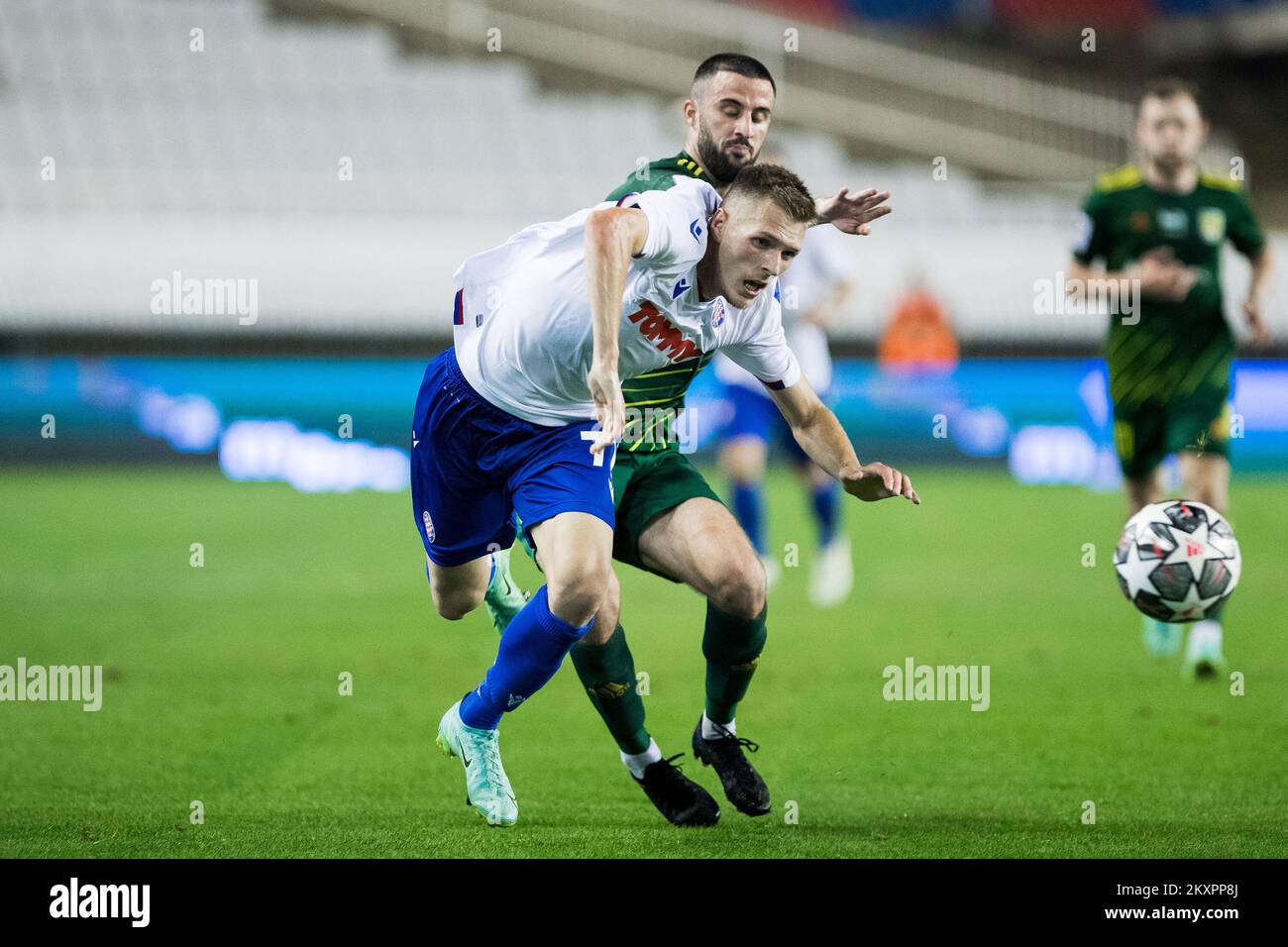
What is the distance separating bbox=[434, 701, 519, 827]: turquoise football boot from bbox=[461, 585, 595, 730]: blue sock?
0.05 metres

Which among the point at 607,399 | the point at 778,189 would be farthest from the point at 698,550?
the point at 778,189

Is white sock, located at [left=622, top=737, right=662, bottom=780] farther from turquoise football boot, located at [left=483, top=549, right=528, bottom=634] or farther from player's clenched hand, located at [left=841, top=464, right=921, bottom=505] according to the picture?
player's clenched hand, located at [left=841, top=464, right=921, bottom=505]

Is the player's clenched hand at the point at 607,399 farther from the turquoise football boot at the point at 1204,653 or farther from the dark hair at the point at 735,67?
the turquoise football boot at the point at 1204,653

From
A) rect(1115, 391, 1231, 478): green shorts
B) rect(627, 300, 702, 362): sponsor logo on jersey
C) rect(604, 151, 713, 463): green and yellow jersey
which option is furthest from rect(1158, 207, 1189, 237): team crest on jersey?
rect(627, 300, 702, 362): sponsor logo on jersey

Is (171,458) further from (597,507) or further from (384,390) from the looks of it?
(597,507)

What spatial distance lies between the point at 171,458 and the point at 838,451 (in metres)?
13.9

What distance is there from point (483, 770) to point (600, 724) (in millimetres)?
1926

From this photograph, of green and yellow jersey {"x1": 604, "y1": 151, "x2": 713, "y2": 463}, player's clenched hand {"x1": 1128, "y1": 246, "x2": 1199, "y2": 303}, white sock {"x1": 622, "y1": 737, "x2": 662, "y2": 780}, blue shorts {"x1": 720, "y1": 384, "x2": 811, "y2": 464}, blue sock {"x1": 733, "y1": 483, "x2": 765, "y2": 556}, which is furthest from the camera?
blue shorts {"x1": 720, "y1": 384, "x2": 811, "y2": 464}

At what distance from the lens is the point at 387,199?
20.3 meters

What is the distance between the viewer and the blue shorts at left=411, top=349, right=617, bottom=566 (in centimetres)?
482

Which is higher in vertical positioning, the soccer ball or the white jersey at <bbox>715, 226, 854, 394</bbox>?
the white jersey at <bbox>715, 226, 854, 394</bbox>

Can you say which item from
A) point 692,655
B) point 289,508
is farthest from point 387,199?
point 692,655

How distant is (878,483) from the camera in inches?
190

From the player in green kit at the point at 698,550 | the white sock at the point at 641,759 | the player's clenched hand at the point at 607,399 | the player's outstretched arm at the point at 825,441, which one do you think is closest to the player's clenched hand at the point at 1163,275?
the player's outstretched arm at the point at 825,441
